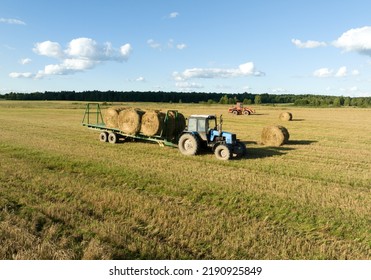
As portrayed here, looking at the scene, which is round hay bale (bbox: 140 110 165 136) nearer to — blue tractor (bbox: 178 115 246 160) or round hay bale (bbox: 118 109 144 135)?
round hay bale (bbox: 118 109 144 135)

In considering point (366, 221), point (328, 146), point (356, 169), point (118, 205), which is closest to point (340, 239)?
point (366, 221)

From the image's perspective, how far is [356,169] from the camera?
11.9 metres

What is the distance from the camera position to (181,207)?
735 centimetres

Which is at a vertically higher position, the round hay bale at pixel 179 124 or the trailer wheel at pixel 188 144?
the round hay bale at pixel 179 124

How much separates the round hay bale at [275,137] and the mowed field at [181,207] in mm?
3960

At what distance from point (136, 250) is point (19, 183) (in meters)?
5.26

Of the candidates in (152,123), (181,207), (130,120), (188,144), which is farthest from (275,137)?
(181,207)

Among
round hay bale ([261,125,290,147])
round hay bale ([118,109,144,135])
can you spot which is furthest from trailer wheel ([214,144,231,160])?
round hay bale ([261,125,290,147])

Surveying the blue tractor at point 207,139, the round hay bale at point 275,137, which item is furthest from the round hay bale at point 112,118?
the round hay bale at point 275,137

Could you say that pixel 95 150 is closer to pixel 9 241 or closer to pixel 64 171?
pixel 64 171

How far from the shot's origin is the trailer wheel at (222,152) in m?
12.9

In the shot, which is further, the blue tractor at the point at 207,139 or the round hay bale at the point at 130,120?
the round hay bale at the point at 130,120

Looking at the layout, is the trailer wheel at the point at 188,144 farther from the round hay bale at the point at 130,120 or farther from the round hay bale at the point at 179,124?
the round hay bale at the point at 130,120

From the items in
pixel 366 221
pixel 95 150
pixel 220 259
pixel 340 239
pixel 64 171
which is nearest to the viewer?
pixel 220 259
